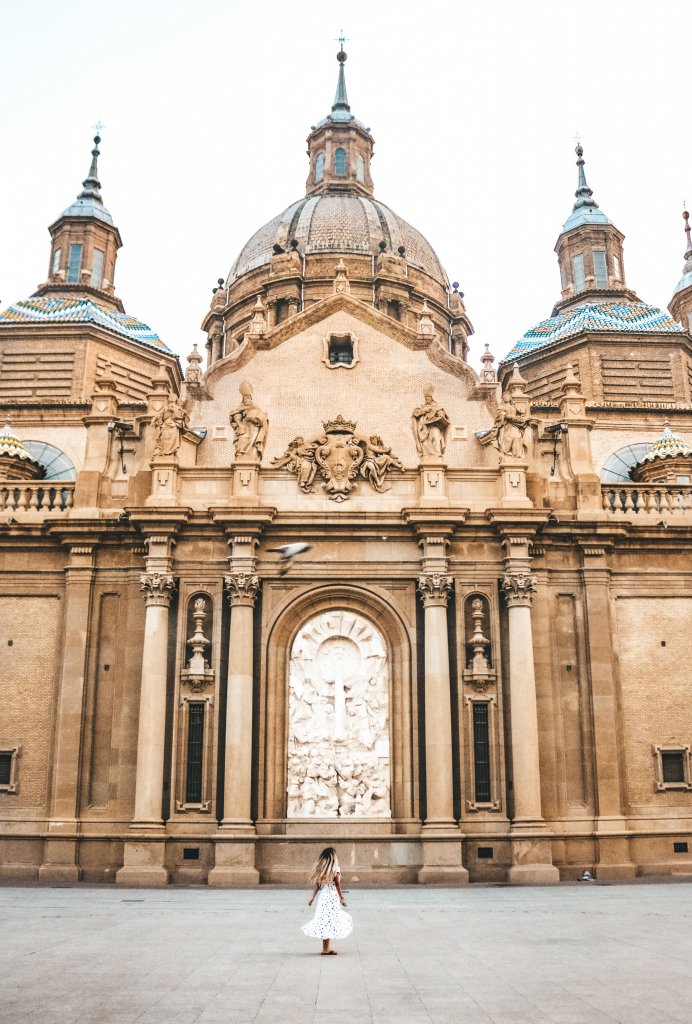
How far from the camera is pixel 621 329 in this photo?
45.6m

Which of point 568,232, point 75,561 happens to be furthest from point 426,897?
point 568,232

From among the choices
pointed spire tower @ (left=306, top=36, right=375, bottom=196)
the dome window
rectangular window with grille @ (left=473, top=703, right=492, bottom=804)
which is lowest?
rectangular window with grille @ (left=473, top=703, right=492, bottom=804)

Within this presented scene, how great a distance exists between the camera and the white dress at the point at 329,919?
14977mm

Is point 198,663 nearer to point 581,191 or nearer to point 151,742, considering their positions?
point 151,742

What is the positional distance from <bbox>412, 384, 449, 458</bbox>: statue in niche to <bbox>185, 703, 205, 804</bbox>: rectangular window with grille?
1053 centimetres

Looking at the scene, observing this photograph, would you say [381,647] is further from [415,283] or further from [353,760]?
[415,283]

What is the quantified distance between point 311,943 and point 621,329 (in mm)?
35509

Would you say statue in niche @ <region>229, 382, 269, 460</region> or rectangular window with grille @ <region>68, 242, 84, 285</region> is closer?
statue in niche @ <region>229, 382, 269, 460</region>

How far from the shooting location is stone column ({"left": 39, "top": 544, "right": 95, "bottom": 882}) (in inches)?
1121

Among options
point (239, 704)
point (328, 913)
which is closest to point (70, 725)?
point (239, 704)

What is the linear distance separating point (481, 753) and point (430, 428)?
10.1 metres

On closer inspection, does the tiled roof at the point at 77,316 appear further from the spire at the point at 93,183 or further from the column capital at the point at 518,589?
the column capital at the point at 518,589

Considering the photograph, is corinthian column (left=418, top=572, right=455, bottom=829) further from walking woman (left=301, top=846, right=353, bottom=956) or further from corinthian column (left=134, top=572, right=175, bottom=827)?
walking woman (left=301, top=846, right=353, bottom=956)

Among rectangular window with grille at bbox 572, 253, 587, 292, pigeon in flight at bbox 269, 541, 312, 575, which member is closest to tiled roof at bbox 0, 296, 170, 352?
pigeon in flight at bbox 269, 541, 312, 575
